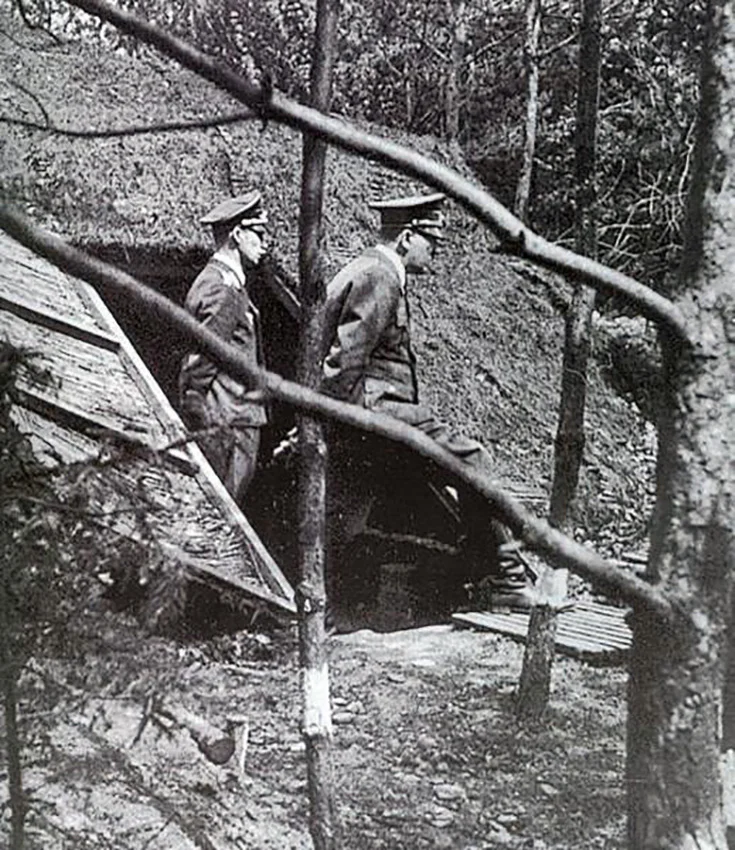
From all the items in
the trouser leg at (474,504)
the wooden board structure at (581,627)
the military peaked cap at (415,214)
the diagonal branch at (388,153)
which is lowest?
the wooden board structure at (581,627)

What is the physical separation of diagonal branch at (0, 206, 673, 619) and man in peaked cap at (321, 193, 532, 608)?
0.37 m

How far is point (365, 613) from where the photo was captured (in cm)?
160

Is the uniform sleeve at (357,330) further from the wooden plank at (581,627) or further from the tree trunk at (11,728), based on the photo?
the tree trunk at (11,728)

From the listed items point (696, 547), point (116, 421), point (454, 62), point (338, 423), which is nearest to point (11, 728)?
point (116, 421)

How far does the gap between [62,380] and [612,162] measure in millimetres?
776

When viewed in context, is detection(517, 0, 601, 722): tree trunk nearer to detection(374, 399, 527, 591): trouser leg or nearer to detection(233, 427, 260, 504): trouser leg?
detection(374, 399, 527, 591): trouser leg

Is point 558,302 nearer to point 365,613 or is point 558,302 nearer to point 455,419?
point 455,419

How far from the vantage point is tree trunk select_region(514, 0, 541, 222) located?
5.04 ft

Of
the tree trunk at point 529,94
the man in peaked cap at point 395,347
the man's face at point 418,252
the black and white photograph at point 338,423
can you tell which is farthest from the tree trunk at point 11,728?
the tree trunk at point 529,94

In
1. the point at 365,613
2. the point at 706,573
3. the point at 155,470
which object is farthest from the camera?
the point at 365,613

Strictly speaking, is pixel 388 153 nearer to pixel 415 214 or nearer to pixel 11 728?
pixel 415 214

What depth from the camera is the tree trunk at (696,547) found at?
1197mm

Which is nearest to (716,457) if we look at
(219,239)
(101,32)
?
(219,239)

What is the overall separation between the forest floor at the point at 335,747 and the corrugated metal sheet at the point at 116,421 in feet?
0.33
